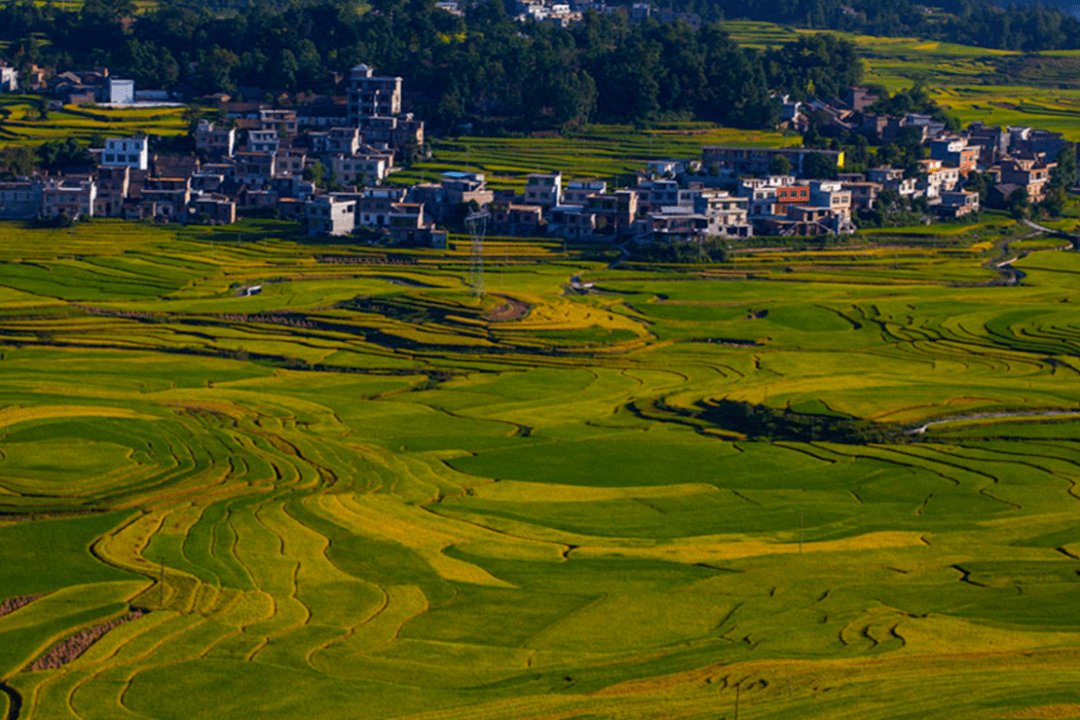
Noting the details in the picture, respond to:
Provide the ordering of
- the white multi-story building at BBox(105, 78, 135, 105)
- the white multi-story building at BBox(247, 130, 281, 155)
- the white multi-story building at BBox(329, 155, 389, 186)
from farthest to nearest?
the white multi-story building at BBox(105, 78, 135, 105) < the white multi-story building at BBox(247, 130, 281, 155) < the white multi-story building at BBox(329, 155, 389, 186)

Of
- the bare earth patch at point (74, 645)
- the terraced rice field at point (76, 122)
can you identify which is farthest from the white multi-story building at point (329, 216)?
the bare earth patch at point (74, 645)

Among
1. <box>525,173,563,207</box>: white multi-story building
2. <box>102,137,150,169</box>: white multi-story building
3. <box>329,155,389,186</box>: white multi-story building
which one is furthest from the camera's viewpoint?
<box>329,155,389,186</box>: white multi-story building

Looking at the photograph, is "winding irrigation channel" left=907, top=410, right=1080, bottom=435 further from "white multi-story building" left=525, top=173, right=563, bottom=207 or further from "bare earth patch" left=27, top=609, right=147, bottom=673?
"white multi-story building" left=525, top=173, right=563, bottom=207

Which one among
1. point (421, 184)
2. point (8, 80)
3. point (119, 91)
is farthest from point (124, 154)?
point (8, 80)

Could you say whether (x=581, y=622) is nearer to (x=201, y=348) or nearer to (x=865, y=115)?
(x=201, y=348)

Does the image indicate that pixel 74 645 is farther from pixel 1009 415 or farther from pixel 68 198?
pixel 68 198

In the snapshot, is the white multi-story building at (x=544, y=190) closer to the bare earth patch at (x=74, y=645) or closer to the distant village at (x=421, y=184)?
the distant village at (x=421, y=184)

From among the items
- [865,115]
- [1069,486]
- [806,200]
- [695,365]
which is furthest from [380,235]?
[1069,486]

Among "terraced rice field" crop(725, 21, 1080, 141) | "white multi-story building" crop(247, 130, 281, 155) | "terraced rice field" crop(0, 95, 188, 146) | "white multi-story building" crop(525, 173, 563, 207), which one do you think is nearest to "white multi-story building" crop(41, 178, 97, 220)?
"terraced rice field" crop(0, 95, 188, 146)
